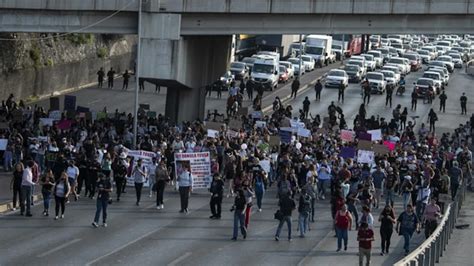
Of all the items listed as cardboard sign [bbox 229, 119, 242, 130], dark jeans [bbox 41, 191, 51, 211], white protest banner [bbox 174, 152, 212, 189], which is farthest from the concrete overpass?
dark jeans [bbox 41, 191, 51, 211]

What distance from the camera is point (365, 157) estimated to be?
40906 millimetres

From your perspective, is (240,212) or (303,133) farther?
(303,133)

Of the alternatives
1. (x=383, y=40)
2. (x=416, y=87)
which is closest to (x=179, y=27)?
(x=416, y=87)

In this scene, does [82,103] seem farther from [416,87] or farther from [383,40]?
[383,40]

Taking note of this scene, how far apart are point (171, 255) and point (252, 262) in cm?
169

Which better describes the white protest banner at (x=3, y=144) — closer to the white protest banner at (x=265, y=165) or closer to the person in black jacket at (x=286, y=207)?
the white protest banner at (x=265, y=165)

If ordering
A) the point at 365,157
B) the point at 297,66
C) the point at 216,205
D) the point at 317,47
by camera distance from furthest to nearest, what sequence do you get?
the point at 317,47 → the point at 297,66 → the point at 365,157 → the point at 216,205

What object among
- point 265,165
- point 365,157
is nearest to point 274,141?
point 365,157

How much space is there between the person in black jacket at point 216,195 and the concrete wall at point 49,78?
23300mm

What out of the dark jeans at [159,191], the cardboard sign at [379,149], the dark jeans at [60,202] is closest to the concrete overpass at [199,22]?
the cardboard sign at [379,149]

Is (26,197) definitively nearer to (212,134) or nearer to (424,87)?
(212,134)

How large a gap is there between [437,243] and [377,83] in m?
44.3

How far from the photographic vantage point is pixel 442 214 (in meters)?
35.8

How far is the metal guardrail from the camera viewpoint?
24.7 m
